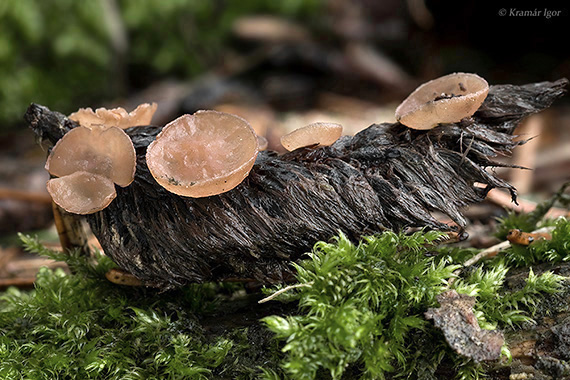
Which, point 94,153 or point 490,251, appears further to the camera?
point 490,251

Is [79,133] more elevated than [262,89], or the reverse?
[79,133]

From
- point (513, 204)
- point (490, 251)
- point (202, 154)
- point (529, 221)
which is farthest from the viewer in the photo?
point (513, 204)

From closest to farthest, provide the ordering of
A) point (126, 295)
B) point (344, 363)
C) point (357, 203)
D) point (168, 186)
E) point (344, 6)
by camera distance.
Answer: point (344, 363), point (168, 186), point (357, 203), point (126, 295), point (344, 6)

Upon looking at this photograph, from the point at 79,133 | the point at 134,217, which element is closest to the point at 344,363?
the point at 134,217

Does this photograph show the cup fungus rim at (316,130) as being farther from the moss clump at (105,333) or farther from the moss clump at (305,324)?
the moss clump at (105,333)

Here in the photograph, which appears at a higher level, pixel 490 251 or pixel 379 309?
pixel 379 309

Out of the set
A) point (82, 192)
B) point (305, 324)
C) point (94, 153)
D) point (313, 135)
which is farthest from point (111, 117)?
point (305, 324)

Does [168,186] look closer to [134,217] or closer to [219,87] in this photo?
[134,217]

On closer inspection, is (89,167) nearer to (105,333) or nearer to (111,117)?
(111,117)
